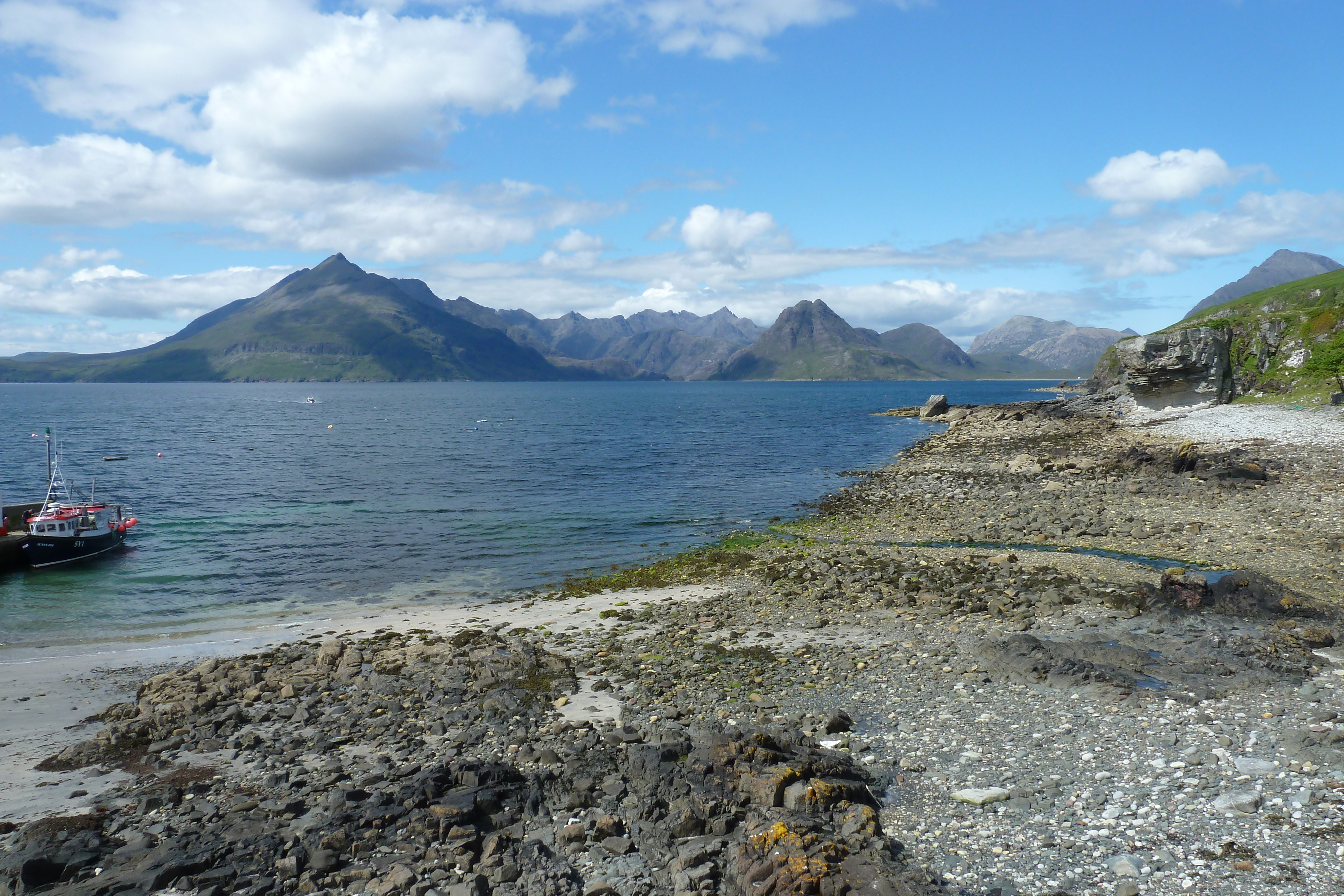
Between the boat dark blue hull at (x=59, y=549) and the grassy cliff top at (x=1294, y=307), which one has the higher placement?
the grassy cliff top at (x=1294, y=307)

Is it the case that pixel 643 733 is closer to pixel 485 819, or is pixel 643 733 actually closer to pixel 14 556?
pixel 485 819

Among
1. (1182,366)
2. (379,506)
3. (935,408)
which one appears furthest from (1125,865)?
(935,408)

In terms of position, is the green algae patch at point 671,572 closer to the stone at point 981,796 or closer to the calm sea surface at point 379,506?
the calm sea surface at point 379,506

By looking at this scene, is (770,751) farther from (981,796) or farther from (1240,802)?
(1240,802)

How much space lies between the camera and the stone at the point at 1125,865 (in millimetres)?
9016

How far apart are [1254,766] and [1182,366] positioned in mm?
82767

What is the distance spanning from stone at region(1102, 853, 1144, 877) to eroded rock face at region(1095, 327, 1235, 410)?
280 ft

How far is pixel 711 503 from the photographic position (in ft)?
151

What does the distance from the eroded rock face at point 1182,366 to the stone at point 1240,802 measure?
83.0 meters

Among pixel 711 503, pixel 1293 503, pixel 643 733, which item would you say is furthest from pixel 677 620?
pixel 1293 503

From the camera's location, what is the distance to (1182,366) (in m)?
78.3

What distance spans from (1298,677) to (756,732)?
1132 cm

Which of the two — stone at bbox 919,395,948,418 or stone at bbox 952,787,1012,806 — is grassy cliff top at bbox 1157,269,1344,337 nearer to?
stone at bbox 919,395,948,418

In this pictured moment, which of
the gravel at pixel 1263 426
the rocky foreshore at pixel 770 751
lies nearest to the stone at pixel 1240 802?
the rocky foreshore at pixel 770 751
